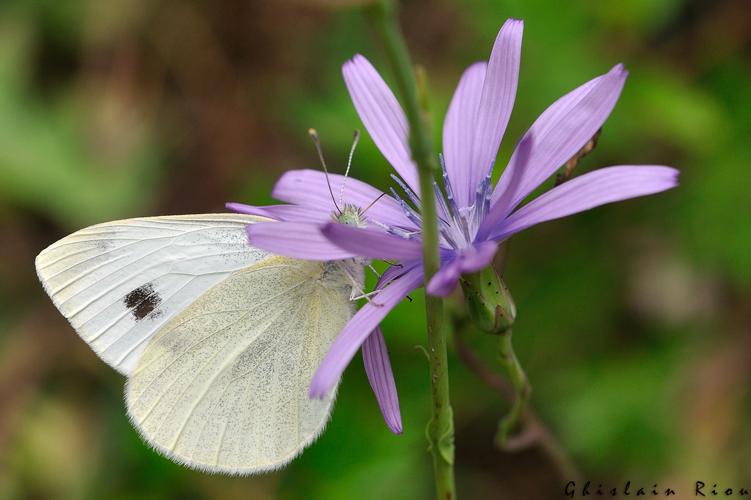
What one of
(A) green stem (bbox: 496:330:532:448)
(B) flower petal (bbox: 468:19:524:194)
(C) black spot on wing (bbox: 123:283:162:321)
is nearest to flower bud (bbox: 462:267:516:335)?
(A) green stem (bbox: 496:330:532:448)

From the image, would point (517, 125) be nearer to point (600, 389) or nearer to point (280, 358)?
point (600, 389)

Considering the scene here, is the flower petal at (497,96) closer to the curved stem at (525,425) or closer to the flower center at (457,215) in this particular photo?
the flower center at (457,215)

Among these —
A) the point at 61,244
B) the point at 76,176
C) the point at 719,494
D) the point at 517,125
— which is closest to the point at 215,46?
the point at 76,176

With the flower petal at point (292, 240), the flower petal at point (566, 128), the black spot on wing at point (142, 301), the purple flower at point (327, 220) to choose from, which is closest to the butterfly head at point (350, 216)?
the purple flower at point (327, 220)

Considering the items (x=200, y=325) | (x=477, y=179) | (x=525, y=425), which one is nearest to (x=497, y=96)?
(x=477, y=179)

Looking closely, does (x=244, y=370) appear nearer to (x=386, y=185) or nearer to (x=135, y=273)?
(x=135, y=273)

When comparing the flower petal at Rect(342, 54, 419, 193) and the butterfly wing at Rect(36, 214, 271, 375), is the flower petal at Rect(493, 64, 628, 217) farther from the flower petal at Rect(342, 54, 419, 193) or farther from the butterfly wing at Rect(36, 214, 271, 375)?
the butterfly wing at Rect(36, 214, 271, 375)
